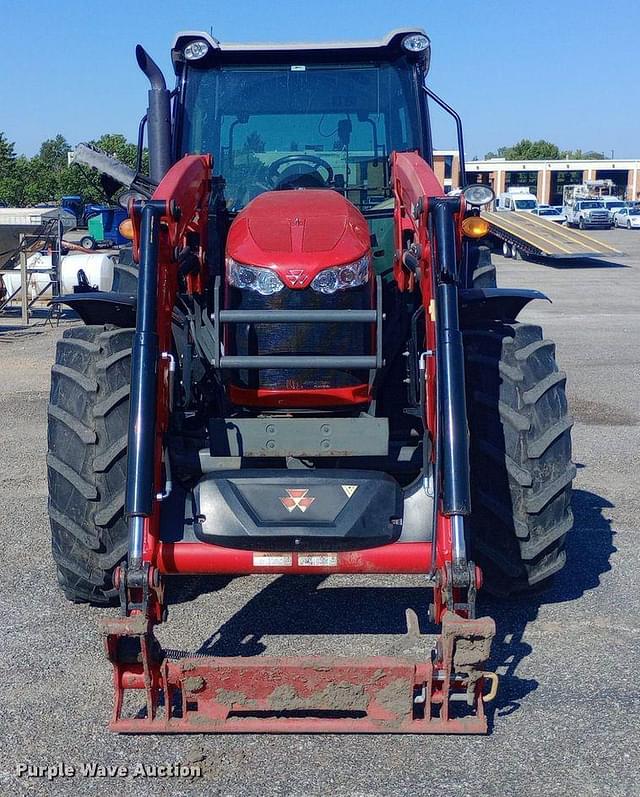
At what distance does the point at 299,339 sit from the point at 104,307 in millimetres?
1067

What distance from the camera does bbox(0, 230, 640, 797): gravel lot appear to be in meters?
3.49

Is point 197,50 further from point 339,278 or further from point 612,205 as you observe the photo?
point 612,205

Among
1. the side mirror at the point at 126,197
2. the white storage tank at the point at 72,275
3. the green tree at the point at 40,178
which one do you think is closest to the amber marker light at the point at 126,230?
the side mirror at the point at 126,197

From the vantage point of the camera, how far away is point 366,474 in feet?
13.7

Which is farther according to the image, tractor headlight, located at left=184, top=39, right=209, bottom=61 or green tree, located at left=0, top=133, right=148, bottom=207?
green tree, located at left=0, top=133, right=148, bottom=207

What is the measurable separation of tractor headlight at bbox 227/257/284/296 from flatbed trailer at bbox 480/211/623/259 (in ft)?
82.2

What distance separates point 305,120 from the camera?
222 inches

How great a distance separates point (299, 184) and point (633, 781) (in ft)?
11.3

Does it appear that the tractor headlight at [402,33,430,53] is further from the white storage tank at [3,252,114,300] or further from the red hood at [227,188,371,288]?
the white storage tank at [3,252,114,300]

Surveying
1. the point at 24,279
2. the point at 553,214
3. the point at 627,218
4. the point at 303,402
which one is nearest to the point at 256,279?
the point at 303,402

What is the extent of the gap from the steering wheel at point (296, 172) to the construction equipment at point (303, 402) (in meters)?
0.01

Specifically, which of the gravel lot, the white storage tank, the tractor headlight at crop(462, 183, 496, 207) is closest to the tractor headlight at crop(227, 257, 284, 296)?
the tractor headlight at crop(462, 183, 496, 207)

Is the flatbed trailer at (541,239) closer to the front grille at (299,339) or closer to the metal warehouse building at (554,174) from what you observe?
the front grille at (299,339)

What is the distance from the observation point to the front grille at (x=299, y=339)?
4391 millimetres
